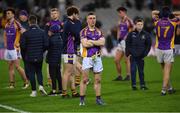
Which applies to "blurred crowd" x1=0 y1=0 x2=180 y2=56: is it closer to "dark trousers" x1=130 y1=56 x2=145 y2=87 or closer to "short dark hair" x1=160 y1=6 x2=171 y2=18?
"dark trousers" x1=130 y1=56 x2=145 y2=87

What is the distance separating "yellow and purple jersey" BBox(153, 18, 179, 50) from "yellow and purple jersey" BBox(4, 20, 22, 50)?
4620 millimetres

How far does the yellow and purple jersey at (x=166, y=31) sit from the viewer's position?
17125mm

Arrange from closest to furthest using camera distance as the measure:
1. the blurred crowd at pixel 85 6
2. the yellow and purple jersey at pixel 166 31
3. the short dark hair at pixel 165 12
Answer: the short dark hair at pixel 165 12 → the yellow and purple jersey at pixel 166 31 → the blurred crowd at pixel 85 6

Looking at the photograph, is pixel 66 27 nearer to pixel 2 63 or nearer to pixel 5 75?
pixel 5 75

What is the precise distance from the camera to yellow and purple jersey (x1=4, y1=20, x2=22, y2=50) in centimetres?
1950

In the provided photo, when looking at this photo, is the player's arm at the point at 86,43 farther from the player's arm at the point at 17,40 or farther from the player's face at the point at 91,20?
the player's arm at the point at 17,40

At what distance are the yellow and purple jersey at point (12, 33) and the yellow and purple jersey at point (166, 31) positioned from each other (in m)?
4.62

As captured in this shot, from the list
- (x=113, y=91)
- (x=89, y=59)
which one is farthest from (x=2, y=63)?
(x=89, y=59)

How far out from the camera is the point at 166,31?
17.1 meters

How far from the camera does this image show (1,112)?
14.7 metres

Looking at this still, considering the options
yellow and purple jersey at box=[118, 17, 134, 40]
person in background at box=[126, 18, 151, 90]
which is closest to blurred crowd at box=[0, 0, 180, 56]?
yellow and purple jersey at box=[118, 17, 134, 40]

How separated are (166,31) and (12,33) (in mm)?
5010

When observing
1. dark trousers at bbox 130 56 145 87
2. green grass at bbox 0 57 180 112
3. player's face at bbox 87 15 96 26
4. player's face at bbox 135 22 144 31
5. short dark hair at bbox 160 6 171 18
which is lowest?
green grass at bbox 0 57 180 112

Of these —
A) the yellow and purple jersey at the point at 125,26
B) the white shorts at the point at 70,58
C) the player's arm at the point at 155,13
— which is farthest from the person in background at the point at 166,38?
the yellow and purple jersey at the point at 125,26
